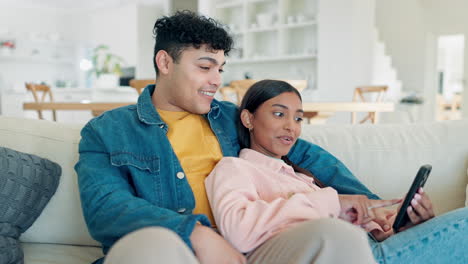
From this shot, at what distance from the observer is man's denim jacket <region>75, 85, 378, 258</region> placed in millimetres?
1005

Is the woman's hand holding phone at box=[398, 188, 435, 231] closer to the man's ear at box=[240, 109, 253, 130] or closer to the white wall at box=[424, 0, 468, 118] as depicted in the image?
the man's ear at box=[240, 109, 253, 130]

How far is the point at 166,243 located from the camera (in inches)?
28.7

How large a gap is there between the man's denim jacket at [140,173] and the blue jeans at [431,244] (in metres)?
0.36

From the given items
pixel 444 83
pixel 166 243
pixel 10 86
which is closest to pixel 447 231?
pixel 166 243

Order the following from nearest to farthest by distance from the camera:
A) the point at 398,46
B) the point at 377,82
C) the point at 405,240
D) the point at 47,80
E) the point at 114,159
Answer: the point at 405,240, the point at 114,159, the point at 377,82, the point at 398,46, the point at 47,80

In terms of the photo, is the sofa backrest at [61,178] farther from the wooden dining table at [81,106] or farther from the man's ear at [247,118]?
the wooden dining table at [81,106]

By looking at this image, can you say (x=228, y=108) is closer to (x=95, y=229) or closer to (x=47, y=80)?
(x=95, y=229)

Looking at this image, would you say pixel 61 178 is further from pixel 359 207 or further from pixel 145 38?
pixel 145 38

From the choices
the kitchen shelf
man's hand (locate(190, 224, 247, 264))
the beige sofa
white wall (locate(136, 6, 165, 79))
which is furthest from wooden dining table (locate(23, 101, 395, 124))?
white wall (locate(136, 6, 165, 79))

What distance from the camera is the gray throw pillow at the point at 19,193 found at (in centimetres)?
130

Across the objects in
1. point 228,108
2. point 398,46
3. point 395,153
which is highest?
point 398,46

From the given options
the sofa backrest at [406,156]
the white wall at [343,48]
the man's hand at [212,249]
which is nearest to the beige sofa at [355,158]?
the sofa backrest at [406,156]

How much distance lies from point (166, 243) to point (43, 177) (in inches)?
33.9

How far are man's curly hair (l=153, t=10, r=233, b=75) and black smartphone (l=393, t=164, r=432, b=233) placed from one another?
2.22 feet
